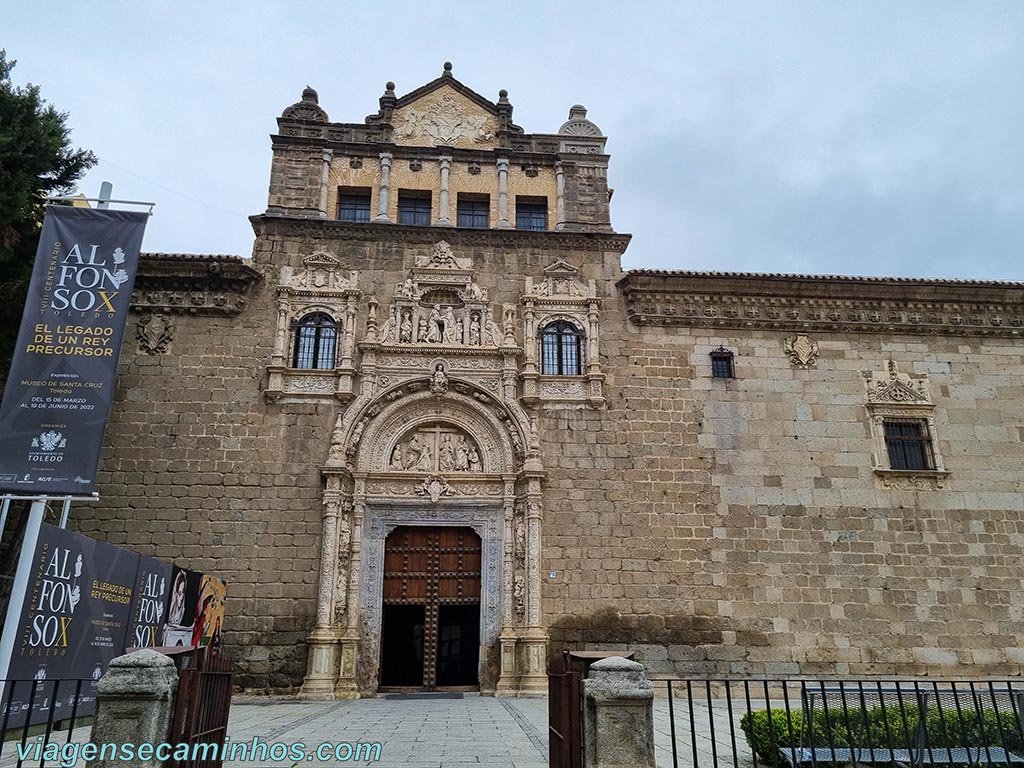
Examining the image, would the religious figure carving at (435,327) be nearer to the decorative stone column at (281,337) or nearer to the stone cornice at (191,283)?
the decorative stone column at (281,337)

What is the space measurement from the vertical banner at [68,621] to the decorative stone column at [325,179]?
866cm

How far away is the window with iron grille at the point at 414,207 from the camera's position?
54.3 feet

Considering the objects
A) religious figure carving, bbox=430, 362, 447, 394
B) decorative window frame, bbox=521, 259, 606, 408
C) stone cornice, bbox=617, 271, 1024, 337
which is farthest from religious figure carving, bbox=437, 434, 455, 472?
stone cornice, bbox=617, 271, 1024, 337

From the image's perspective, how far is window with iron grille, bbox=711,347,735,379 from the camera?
50.8 feet

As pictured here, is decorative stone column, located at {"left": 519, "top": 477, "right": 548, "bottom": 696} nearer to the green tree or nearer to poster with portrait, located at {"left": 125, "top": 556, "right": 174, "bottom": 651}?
poster with portrait, located at {"left": 125, "top": 556, "right": 174, "bottom": 651}

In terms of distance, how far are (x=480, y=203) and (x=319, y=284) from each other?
419 centimetres

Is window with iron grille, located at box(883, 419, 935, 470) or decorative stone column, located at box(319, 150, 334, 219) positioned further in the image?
decorative stone column, located at box(319, 150, 334, 219)

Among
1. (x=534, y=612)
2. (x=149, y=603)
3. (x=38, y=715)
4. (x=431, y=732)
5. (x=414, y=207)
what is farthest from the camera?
(x=414, y=207)

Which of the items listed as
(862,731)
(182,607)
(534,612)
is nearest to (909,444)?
(534,612)

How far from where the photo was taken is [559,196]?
16609 mm

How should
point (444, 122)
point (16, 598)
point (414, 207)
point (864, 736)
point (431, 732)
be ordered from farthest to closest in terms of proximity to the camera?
point (444, 122) → point (414, 207) → point (431, 732) → point (16, 598) → point (864, 736)

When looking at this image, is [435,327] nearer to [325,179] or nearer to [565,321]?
[565,321]

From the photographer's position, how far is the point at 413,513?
14.2m

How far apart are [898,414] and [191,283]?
49.3ft
